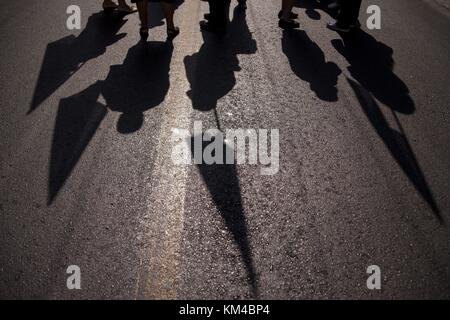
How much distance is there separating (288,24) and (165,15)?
2.12 m

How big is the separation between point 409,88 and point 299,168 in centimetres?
243

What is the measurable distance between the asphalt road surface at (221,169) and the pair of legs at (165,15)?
0.17 metres

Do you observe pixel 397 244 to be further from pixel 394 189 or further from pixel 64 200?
pixel 64 200

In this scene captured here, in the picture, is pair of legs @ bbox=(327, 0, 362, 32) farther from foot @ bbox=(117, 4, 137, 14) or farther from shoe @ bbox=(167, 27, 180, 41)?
foot @ bbox=(117, 4, 137, 14)

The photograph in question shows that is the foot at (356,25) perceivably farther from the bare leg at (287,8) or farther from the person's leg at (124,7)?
the person's leg at (124,7)

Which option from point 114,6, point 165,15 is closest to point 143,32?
point 165,15

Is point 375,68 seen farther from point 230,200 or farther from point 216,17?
point 230,200

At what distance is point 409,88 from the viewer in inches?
187

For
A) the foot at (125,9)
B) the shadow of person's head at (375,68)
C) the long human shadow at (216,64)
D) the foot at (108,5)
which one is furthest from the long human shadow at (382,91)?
the foot at (108,5)

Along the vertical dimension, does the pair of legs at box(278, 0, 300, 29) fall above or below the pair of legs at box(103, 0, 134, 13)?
above

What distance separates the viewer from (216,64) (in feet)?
16.4

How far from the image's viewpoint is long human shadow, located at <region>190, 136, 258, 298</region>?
271 cm

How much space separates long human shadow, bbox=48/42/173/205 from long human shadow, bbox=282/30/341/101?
6.12ft

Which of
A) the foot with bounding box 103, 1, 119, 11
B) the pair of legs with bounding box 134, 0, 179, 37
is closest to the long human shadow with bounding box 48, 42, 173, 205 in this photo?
the pair of legs with bounding box 134, 0, 179, 37
